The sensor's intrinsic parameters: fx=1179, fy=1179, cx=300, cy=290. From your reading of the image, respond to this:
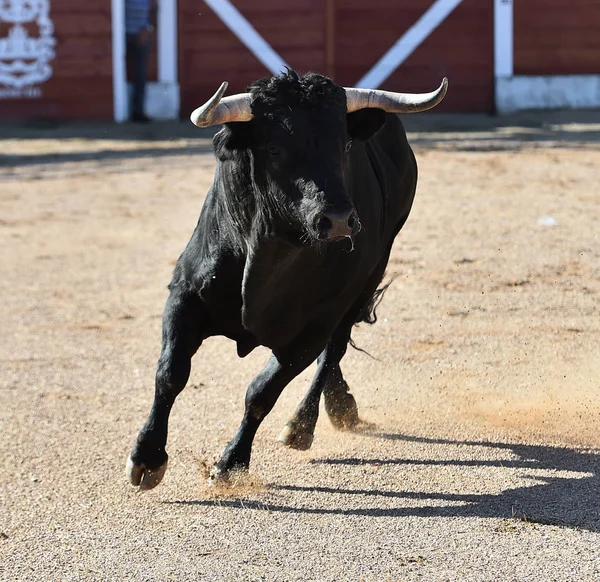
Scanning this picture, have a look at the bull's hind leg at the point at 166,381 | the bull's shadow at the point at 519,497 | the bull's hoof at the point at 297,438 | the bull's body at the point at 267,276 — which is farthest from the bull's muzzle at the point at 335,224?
the bull's hoof at the point at 297,438

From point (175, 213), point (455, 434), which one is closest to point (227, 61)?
point (175, 213)

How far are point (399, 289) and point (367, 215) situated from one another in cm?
235

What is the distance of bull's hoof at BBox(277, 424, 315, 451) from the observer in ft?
11.6

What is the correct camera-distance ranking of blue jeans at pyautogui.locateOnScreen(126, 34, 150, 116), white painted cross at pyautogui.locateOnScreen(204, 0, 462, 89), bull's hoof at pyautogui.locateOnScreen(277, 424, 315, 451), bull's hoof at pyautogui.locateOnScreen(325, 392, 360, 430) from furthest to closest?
white painted cross at pyautogui.locateOnScreen(204, 0, 462, 89), blue jeans at pyautogui.locateOnScreen(126, 34, 150, 116), bull's hoof at pyautogui.locateOnScreen(325, 392, 360, 430), bull's hoof at pyautogui.locateOnScreen(277, 424, 315, 451)

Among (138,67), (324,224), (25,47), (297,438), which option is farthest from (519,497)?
(25,47)

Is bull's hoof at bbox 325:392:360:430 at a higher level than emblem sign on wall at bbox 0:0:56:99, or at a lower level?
lower

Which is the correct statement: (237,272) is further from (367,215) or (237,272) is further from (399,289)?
(399,289)

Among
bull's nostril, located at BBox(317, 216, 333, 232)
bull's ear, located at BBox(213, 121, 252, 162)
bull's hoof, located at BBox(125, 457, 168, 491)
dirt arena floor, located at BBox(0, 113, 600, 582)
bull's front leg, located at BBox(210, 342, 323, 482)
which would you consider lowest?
dirt arena floor, located at BBox(0, 113, 600, 582)

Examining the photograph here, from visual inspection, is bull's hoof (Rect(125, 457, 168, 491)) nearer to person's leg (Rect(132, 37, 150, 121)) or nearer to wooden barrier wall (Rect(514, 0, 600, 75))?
person's leg (Rect(132, 37, 150, 121))

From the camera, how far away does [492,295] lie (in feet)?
18.4

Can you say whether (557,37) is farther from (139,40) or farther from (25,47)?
(25,47)

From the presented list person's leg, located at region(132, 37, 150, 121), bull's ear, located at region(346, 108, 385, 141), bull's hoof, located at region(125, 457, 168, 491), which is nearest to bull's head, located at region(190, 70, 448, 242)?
bull's ear, located at region(346, 108, 385, 141)

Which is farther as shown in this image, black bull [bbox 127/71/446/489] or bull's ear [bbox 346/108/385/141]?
bull's ear [bbox 346/108/385/141]

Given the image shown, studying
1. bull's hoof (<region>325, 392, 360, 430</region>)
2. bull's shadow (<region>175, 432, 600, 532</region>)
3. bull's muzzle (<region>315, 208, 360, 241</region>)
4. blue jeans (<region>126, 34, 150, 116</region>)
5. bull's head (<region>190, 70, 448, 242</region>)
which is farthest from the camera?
blue jeans (<region>126, 34, 150, 116</region>)
